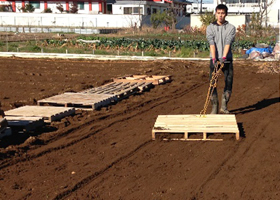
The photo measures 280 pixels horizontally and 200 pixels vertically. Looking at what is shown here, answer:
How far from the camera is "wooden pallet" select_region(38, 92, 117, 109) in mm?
11164

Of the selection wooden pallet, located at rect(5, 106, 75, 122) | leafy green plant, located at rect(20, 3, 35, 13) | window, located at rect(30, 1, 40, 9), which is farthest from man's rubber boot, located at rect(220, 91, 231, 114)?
window, located at rect(30, 1, 40, 9)

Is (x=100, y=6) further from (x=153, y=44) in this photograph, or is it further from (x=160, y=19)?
(x=153, y=44)

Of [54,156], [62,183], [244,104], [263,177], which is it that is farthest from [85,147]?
[244,104]

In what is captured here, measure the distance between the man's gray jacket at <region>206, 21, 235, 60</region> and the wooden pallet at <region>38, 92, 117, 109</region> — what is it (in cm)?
319

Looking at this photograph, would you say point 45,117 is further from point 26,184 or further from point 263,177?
point 263,177

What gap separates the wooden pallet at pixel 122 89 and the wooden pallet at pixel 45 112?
2347 mm

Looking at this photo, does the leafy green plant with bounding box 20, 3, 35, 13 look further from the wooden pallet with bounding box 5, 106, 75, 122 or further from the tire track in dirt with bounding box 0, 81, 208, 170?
the wooden pallet with bounding box 5, 106, 75, 122

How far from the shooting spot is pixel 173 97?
1310cm

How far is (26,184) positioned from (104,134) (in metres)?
2.85

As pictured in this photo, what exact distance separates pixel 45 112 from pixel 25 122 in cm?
102

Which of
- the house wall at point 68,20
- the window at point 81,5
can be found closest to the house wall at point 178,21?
the house wall at point 68,20

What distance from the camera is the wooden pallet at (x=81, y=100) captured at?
11.2m

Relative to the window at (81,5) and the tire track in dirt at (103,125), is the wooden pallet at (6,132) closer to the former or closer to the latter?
the tire track in dirt at (103,125)

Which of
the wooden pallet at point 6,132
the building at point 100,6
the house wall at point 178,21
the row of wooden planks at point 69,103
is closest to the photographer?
the wooden pallet at point 6,132
